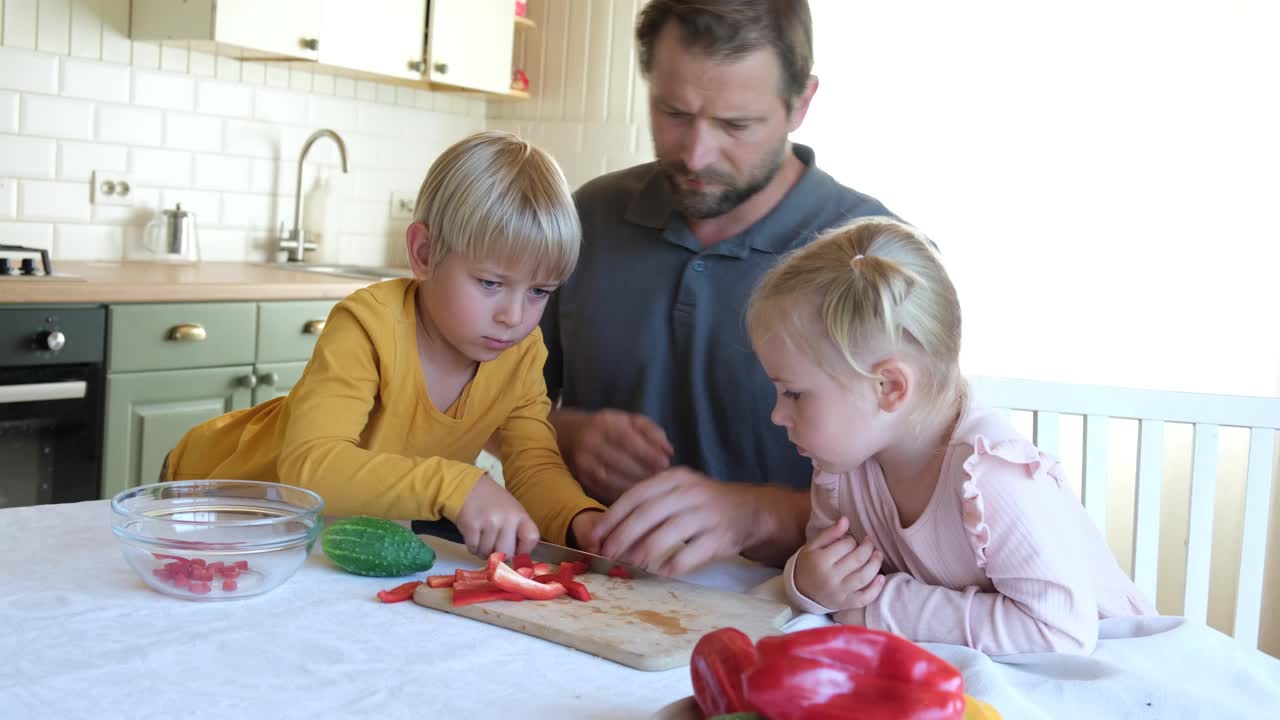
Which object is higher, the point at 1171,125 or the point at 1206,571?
the point at 1171,125

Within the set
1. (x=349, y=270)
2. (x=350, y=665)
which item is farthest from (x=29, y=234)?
(x=350, y=665)

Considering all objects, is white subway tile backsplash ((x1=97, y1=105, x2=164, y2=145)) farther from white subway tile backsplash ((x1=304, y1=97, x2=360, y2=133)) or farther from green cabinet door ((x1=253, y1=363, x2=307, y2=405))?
green cabinet door ((x1=253, y1=363, x2=307, y2=405))

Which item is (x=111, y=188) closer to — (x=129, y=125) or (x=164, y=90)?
(x=129, y=125)

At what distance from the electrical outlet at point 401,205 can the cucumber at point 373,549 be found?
3417 mm

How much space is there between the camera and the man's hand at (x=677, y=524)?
1329 millimetres

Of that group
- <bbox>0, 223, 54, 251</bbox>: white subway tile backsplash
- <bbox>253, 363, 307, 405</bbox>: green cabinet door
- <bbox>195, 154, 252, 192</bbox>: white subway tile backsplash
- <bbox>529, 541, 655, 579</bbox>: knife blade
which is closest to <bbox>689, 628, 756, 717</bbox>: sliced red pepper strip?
<bbox>529, 541, 655, 579</bbox>: knife blade

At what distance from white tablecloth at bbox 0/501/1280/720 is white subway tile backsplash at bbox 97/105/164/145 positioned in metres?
2.64

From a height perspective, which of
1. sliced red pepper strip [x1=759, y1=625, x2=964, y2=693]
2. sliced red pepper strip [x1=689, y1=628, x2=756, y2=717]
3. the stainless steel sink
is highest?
the stainless steel sink

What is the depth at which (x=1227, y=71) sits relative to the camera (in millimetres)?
3037

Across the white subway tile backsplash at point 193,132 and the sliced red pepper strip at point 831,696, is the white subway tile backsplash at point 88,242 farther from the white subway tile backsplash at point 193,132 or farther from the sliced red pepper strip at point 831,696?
the sliced red pepper strip at point 831,696

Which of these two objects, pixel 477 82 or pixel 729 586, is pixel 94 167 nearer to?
pixel 477 82

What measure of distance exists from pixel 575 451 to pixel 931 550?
2.06 ft

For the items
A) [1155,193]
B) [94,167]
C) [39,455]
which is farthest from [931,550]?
[94,167]

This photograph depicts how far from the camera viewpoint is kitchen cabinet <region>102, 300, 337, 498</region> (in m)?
2.99
